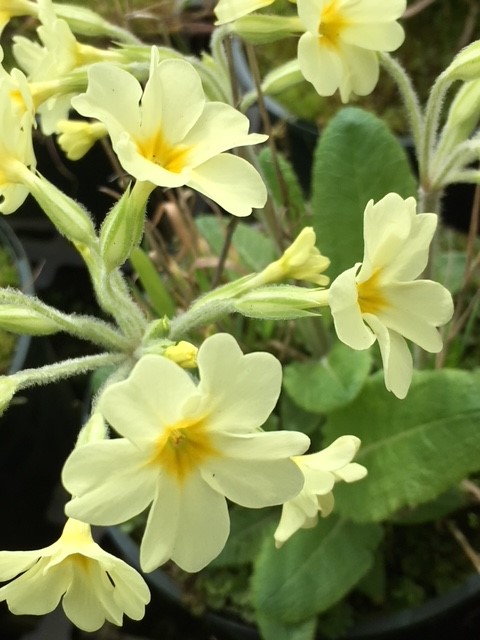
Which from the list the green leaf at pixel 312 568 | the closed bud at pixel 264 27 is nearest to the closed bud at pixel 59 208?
the closed bud at pixel 264 27

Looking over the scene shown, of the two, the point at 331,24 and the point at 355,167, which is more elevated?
the point at 331,24

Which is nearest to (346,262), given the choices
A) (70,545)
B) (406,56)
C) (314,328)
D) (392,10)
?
(314,328)

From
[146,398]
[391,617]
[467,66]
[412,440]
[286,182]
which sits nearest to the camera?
[146,398]

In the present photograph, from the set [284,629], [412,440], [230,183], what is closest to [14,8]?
[230,183]

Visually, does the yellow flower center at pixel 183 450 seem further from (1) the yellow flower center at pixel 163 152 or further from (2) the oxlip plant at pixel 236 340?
(1) the yellow flower center at pixel 163 152

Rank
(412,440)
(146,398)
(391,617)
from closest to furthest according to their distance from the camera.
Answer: (146,398)
(412,440)
(391,617)

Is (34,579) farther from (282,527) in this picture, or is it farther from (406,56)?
(406,56)

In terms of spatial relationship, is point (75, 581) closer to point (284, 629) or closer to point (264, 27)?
point (284, 629)
